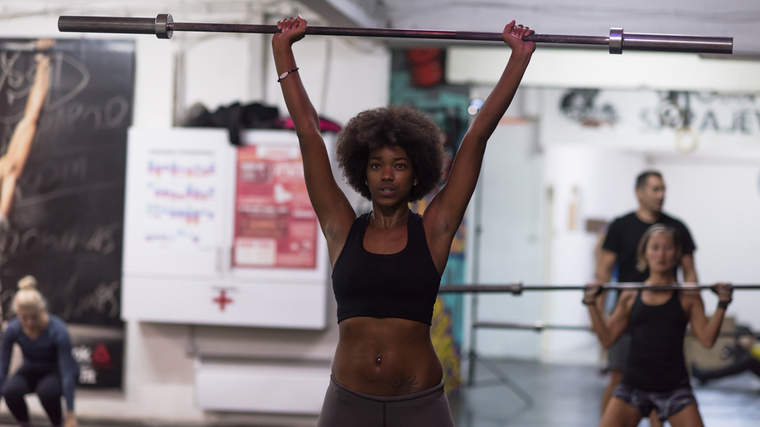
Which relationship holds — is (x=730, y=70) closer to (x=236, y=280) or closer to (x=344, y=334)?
(x=236, y=280)

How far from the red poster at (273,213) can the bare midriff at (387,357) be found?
2.58m

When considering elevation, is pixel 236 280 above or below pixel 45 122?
below

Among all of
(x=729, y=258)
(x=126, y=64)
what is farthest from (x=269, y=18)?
(x=729, y=258)

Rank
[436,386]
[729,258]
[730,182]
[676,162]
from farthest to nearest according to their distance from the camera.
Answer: [676,162] → [730,182] → [729,258] → [436,386]

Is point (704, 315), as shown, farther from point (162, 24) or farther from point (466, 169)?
point (162, 24)

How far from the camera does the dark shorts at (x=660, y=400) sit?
282cm

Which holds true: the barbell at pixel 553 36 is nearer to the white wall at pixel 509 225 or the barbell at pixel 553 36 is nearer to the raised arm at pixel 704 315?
the raised arm at pixel 704 315


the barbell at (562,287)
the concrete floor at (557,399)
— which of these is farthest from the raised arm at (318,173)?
the concrete floor at (557,399)

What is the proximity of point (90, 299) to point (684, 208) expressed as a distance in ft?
19.7

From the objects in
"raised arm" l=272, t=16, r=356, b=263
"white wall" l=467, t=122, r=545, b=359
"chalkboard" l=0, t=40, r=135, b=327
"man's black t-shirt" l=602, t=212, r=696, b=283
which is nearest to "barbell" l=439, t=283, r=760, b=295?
"man's black t-shirt" l=602, t=212, r=696, b=283

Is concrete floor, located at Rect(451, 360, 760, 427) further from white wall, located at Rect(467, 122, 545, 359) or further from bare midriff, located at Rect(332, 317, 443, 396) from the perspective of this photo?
bare midriff, located at Rect(332, 317, 443, 396)

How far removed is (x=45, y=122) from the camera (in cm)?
469

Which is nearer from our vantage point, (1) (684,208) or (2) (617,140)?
(2) (617,140)

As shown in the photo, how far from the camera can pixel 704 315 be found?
303cm
